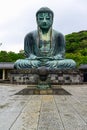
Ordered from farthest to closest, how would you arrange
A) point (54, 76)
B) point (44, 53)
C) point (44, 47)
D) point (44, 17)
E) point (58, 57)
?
point (44, 47), point (44, 53), point (58, 57), point (44, 17), point (54, 76)

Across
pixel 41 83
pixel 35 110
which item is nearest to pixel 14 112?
pixel 35 110

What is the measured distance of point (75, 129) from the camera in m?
3.94

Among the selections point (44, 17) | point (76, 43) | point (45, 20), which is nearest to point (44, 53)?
point (45, 20)

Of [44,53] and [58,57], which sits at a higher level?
[44,53]

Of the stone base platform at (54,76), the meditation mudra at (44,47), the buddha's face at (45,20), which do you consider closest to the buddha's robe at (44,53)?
the meditation mudra at (44,47)

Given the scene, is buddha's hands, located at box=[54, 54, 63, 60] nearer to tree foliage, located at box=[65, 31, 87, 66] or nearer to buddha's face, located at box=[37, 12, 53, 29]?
buddha's face, located at box=[37, 12, 53, 29]

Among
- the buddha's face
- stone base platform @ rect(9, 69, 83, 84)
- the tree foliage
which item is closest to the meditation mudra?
the buddha's face

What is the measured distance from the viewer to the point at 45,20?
1617 centimetres

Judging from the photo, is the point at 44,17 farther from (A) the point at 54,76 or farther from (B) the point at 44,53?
(A) the point at 54,76

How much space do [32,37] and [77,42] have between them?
4059cm

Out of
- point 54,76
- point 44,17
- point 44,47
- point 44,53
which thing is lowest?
point 54,76

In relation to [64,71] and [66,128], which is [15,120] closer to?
[66,128]

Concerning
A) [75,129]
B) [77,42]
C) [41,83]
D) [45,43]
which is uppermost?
[77,42]

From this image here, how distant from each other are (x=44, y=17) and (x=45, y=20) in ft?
0.55
